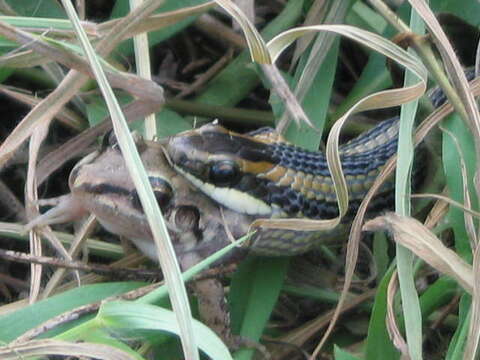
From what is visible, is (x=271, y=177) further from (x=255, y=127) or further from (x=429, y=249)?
(x=255, y=127)

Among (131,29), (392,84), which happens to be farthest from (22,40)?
(392,84)

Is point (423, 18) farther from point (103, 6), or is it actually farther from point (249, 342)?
point (103, 6)

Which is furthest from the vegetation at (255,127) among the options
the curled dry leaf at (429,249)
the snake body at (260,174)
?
the snake body at (260,174)

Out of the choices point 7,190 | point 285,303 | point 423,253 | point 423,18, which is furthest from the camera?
point 7,190

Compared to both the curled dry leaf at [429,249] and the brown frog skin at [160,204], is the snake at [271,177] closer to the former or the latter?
the brown frog skin at [160,204]

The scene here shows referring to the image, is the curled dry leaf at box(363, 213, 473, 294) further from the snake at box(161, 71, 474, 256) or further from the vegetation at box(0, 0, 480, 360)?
the snake at box(161, 71, 474, 256)

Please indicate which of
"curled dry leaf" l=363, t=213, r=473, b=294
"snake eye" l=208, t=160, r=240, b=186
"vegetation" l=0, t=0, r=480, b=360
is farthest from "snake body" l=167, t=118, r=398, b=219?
"curled dry leaf" l=363, t=213, r=473, b=294
